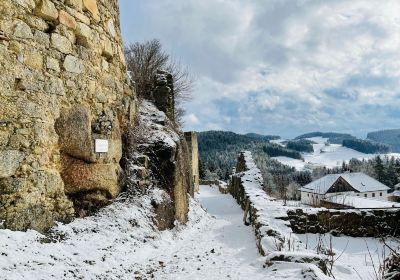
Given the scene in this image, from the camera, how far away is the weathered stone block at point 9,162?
181 inches

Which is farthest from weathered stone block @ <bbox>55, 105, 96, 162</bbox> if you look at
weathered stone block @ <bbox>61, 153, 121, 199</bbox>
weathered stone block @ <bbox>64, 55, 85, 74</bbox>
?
weathered stone block @ <bbox>64, 55, 85, 74</bbox>

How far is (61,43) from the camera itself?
5789 mm

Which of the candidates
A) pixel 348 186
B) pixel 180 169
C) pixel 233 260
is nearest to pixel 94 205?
pixel 233 260

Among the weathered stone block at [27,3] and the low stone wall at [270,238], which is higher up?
the weathered stone block at [27,3]

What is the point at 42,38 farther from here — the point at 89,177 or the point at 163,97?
the point at 163,97

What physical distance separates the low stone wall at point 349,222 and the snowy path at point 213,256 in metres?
1.45

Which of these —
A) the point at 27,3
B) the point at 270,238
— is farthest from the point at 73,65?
the point at 270,238

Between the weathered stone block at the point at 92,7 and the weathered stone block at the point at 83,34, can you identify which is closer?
the weathered stone block at the point at 83,34

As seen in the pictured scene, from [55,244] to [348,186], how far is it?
6368 centimetres

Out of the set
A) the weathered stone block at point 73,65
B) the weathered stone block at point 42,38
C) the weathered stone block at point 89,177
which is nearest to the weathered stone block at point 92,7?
the weathered stone block at point 73,65

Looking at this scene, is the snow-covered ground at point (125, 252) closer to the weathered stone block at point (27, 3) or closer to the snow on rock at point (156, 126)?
the snow on rock at point (156, 126)

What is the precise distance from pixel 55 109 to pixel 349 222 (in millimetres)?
8001

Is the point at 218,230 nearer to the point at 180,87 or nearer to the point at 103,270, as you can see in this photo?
the point at 103,270

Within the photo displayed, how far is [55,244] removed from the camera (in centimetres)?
497
